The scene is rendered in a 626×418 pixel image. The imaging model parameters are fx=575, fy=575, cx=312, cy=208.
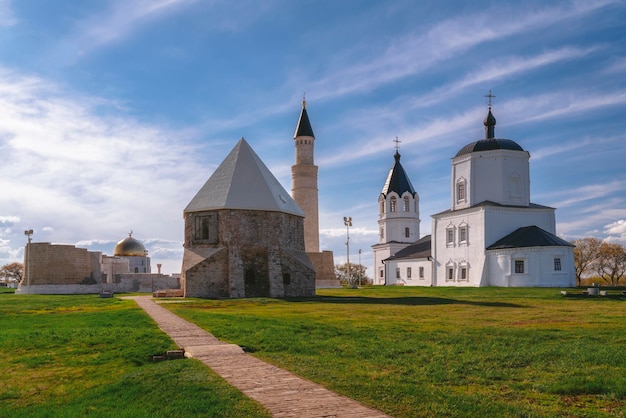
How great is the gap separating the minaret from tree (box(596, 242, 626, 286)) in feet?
124

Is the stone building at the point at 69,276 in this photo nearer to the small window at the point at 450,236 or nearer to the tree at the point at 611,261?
the small window at the point at 450,236

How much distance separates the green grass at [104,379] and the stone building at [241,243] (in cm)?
1980

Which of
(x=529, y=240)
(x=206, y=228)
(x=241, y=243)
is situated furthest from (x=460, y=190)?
(x=206, y=228)

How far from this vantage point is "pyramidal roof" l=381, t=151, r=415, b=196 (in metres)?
72.9

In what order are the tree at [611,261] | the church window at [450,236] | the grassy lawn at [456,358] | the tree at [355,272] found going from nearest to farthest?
1. the grassy lawn at [456,358]
2. the church window at [450,236]
3. the tree at [611,261]
4. the tree at [355,272]

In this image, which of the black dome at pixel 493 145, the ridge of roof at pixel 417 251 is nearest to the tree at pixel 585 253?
the ridge of roof at pixel 417 251

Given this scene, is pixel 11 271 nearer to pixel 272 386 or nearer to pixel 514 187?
pixel 514 187

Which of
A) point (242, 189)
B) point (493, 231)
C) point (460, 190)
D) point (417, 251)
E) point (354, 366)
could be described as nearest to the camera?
point (354, 366)

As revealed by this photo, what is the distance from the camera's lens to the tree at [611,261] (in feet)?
236

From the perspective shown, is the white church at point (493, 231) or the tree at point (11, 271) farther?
the tree at point (11, 271)

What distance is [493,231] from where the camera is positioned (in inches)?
1914

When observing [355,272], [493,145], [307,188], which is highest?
[493,145]

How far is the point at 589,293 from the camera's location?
31.8 m

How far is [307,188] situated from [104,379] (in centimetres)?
4949
